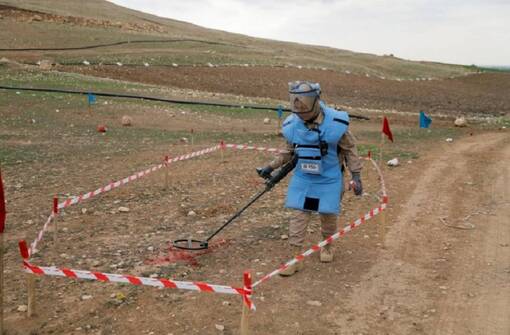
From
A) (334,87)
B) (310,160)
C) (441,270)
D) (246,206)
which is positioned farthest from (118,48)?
(441,270)

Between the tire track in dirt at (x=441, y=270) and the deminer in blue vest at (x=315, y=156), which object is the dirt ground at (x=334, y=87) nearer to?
the tire track in dirt at (x=441, y=270)

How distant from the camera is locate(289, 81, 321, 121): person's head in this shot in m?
6.04

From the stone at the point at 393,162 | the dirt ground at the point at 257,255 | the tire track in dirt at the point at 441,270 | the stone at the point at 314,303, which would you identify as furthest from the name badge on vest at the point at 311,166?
the stone at the point at 393,162

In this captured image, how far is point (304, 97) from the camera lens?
6.04 metres

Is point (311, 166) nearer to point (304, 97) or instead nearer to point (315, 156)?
point (315, 156)

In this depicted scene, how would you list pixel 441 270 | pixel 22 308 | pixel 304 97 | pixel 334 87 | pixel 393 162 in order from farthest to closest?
pixel 334 87 < pixel 393 162 < pixel 441 270 < pixel 304 97 < pixel 22 308

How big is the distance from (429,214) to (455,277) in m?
2.51

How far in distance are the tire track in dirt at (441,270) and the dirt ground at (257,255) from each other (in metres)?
0.02

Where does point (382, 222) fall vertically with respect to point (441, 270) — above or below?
above

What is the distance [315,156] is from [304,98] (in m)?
0.71

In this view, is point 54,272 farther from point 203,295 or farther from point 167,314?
point 203,295

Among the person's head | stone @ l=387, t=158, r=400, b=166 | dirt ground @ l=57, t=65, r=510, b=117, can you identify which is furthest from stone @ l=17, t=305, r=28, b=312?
dirt ground @ l=57, t=65, r=510, b=117

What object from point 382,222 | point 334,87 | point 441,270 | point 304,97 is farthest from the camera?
point 334,87

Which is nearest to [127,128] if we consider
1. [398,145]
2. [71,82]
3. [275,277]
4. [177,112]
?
[177,112]
